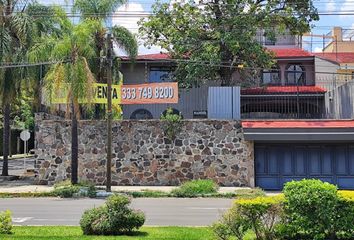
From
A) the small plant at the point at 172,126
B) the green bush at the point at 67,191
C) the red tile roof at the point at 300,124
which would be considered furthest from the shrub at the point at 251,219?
the small plant at the point at 172,126

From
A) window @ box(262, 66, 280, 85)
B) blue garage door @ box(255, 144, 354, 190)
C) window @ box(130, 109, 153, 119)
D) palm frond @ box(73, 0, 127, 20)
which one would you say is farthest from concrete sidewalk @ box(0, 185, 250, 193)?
window @ box(262, 66, 280, 85)

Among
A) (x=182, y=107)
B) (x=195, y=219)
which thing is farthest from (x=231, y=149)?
(x=195, y=219)

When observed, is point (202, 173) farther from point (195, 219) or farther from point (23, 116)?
point (23, 116)

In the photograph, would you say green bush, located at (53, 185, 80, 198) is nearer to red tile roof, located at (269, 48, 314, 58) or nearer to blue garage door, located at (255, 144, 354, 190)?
blue garage door, located at (255, 144, 354, 190)

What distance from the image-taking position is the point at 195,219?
1416cm

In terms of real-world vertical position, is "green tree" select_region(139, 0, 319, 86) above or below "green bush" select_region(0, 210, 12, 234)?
above

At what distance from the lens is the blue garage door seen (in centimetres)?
2512

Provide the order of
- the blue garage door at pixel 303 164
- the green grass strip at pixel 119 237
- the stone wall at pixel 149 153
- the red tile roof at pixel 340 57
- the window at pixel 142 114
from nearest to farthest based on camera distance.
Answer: the green grass strip at pixel 119 237 < the blue garage door at pixel 303 164 < the stone wall at pixel 149 153 < the window at pixel 142 114 < the red tile roof at pixel 340 57

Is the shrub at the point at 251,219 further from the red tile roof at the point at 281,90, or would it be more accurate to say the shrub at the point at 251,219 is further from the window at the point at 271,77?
the window at the point at 271,77

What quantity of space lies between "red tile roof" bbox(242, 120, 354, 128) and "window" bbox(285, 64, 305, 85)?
11.9m

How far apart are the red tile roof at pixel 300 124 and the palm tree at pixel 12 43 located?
14.4 metres

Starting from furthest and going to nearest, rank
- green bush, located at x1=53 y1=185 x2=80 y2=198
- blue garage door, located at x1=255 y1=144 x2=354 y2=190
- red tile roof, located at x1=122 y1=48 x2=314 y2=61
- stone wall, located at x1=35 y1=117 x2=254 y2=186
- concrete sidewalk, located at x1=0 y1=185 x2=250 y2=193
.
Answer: red tile roof, located at x1=122 y1=48 x2=314 y2=61
stone wall, located at x1=35 y1=117 x2=254 y2=186
blue garage door, located at x1=255 y1=144 x2=354 y2=190
concrete sidewalk, located at x1=0 y1=185 x2=250 y2=193
green bush, located at x1=53 y1=185 x2=80 y2=198

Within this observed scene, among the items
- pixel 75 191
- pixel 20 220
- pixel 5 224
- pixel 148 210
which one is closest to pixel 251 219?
pixel 5 224

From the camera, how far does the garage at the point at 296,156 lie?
2473 centimetres
